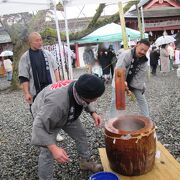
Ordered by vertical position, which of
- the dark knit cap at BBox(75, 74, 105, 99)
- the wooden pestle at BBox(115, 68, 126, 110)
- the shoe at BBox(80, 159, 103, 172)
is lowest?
the shoe at BBox(80, 159, 103, 172)

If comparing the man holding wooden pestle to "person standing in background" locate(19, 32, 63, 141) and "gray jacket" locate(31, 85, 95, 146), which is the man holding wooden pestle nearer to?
"person standing in background" locate(19, 32, 63, 141)

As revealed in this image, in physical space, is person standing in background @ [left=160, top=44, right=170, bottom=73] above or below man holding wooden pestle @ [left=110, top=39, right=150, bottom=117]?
below

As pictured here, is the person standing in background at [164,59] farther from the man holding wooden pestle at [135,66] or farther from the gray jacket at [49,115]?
the gray jacket at [49,115]

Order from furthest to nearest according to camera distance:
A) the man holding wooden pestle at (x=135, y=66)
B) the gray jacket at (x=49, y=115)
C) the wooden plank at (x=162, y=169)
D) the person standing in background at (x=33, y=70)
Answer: the man holding wooden pestle at (x=135, y=66)
the person standing in background at (x=33, y=70)
the wooden plank at (x=162, y=169)
the gray jacket at (x=49, y=115)

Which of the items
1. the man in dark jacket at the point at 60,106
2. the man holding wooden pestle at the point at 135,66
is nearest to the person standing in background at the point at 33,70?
the man holding wooden pestle at the point at 135,66

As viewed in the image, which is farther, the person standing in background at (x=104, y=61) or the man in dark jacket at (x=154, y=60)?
the man in dark jacket at (x=154, y=60)

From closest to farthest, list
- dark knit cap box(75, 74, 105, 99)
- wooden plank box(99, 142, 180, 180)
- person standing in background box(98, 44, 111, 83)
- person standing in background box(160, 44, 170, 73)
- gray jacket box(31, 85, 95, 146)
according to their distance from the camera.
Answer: dark knit cap box(75, 74, 105, 99)
gray jacket box(31, 85, 95, 146)
wooden plank box(99, 142, 180, 180)
person standing in background box(98, 44, 111, 83)
person standing in background box(160, 44, 170, 73)

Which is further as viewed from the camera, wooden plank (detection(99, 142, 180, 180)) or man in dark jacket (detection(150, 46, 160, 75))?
man in dark jacket (detection(150, 46, 160, 75))

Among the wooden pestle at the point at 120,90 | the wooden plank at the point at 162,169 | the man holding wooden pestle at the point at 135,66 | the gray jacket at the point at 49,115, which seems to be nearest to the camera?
the gray jacket at the point at 49,115

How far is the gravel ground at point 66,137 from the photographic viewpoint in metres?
4.18

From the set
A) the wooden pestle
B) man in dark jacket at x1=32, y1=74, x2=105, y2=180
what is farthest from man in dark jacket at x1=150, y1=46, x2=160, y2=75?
man in dark jacket at x1=32, y1=74, x2=105, y2=180

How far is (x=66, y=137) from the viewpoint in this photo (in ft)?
18.2

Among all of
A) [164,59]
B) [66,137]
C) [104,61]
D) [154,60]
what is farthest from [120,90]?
[164,59]

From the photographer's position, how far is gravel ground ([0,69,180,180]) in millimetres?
4180
